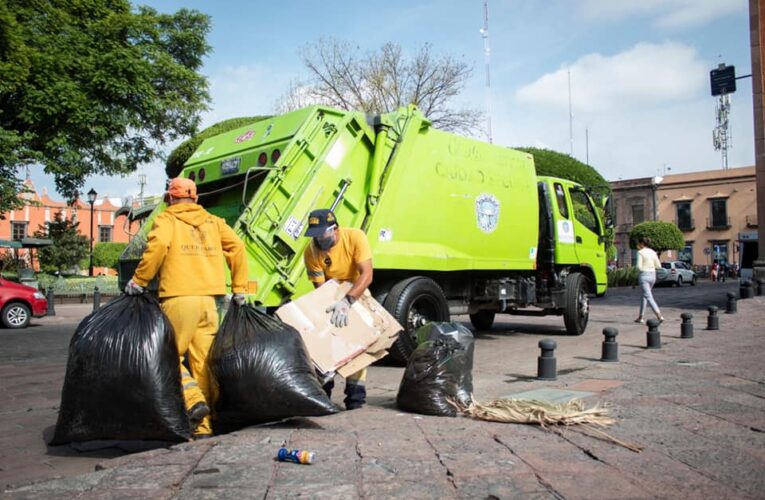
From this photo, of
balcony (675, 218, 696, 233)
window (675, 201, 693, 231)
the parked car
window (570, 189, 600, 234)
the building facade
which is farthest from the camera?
window (675, 201, 693, 231)

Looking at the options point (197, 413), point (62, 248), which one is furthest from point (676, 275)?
point (197, 413)

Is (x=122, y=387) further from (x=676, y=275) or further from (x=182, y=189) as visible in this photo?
(x=676, y=275)

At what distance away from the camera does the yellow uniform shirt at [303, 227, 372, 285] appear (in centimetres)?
439

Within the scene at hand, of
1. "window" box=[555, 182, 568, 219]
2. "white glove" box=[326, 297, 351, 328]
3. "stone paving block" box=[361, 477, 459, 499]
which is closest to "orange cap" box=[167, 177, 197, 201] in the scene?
"white glove" box=[326, 297, 351, 328]

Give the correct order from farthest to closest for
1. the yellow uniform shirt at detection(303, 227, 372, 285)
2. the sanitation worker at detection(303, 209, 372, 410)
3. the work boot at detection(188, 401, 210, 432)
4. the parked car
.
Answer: the parked car, the yellow uniform shirt at detection(303, 227, 372, 285), the sanitation worker at detection(303, 209, 372, 410), the work boot at detection(188, 401, 210, 432)

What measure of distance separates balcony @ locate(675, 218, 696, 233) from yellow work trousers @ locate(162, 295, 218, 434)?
49.9m

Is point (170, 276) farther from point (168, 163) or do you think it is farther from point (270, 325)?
point (168, 163)

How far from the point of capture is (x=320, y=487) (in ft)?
8.79

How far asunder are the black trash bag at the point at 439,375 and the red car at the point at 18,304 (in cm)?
1116

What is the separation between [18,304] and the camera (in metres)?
12.5

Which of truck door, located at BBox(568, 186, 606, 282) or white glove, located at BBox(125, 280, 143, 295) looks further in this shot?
truck door, located at BBox(568, 186, 606, 282)

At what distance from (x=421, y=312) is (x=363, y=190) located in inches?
59.2

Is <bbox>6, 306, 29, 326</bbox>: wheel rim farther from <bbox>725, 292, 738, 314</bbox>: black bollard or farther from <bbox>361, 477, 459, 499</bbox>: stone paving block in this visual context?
<bbox>725, 292, 738, 314</bbox>: black bollard

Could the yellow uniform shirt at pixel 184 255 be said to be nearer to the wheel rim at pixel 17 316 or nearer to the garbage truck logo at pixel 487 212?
the garbage truck logo at pixel 487 212
